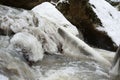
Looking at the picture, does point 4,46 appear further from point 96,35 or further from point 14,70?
point 96,35

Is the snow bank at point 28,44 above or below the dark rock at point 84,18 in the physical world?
below

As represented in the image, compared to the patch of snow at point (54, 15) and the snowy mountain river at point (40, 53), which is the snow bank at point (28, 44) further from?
the patch of snow at point (54, 15)

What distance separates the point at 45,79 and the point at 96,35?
14.9 feet

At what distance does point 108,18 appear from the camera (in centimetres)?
945

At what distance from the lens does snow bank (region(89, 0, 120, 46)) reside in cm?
892

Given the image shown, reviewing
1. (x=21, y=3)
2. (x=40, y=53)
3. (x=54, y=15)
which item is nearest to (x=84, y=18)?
(x=54, y=15)

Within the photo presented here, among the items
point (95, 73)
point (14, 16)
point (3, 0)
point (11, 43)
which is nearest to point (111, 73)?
point (95, 73)

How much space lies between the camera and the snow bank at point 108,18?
8.92m

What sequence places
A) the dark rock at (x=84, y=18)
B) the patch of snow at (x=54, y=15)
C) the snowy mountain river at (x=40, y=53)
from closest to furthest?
the snowy mountain river at (x=40, y=53)
the patch of snow at (x=54, y=15)
the dark rock at (x=84, y=18)

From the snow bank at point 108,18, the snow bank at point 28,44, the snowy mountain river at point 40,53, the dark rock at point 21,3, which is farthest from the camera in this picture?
the snow bank at point 108,18

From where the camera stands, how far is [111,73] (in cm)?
555

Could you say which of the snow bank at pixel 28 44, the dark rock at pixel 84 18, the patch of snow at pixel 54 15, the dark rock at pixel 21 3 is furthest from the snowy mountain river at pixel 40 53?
the dark rock at pixel 84 18

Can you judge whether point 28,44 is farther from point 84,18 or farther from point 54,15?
point 84,18

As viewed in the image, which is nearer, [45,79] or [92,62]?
[45,79]
